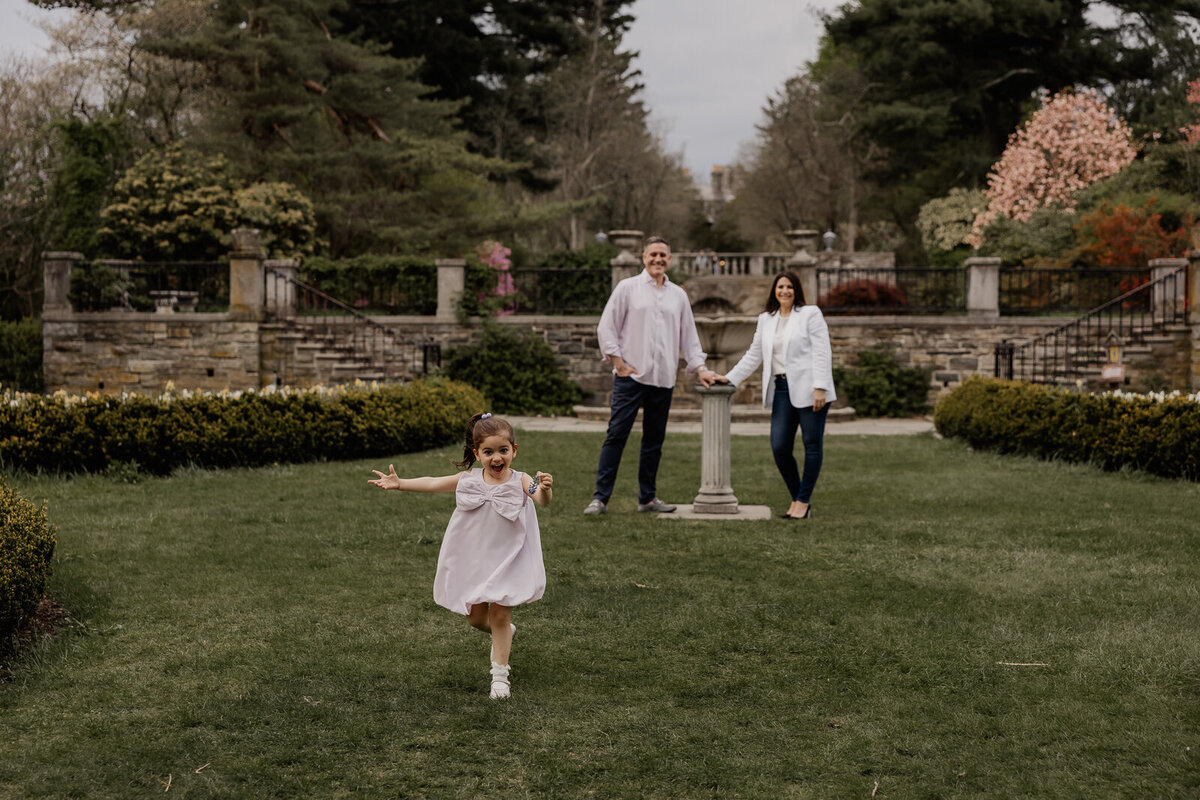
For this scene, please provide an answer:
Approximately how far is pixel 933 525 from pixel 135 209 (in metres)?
17.2

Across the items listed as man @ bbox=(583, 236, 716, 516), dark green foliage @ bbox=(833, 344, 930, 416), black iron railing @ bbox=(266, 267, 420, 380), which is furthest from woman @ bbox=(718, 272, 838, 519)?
black iron railing @ bbox=(266, 267, 420, 380)

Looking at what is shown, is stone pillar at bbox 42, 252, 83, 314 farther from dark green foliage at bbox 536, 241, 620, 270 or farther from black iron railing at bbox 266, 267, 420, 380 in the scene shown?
dark green foliage at bbox 536, 241, 620, 270

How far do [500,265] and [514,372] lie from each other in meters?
3.79

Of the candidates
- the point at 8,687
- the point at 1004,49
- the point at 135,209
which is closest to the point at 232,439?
the point at 8,687

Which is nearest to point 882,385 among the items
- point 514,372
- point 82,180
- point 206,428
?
point 514,372

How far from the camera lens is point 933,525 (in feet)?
24.0

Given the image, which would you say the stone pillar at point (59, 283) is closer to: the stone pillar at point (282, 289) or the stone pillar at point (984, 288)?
the stone pillar at point (282, 289)

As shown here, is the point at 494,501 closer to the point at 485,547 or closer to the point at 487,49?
the point at 485,547

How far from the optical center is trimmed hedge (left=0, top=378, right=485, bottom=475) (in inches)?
364

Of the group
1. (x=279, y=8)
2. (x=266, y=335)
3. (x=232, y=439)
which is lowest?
(x=232, y=439)

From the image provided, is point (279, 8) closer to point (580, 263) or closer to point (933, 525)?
point (580, 263)

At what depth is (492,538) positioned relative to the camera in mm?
4113

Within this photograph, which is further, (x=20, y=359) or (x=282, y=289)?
(x=20, y=359)

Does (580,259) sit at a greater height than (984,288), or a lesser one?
greater
